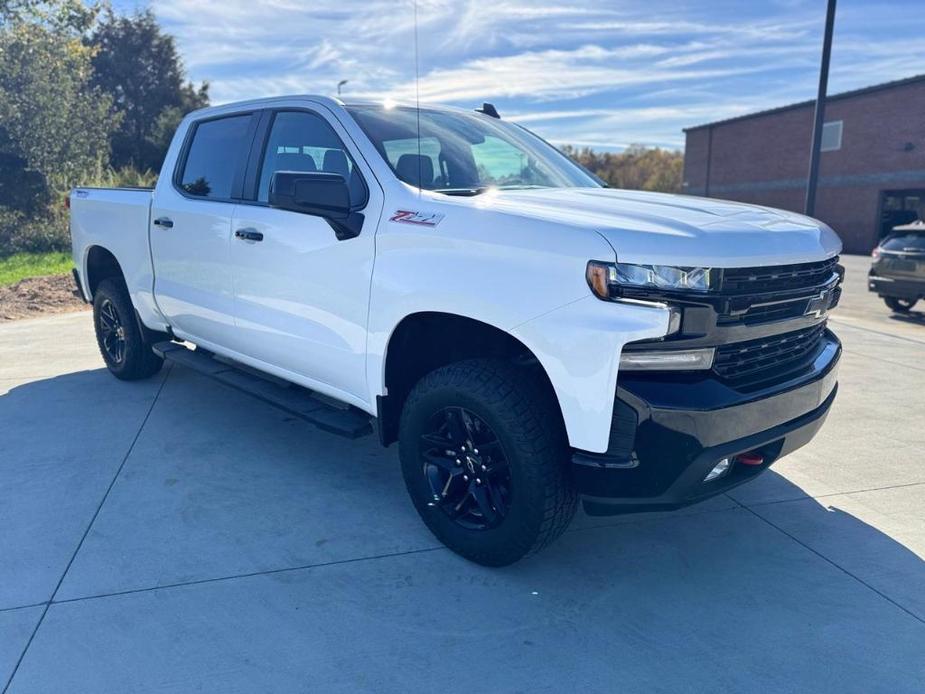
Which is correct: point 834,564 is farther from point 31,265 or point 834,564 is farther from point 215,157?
point 31,265

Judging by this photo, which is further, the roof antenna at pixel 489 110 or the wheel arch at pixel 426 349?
the roof antenna at pixel 489 110

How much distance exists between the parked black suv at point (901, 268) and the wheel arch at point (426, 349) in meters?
10.2

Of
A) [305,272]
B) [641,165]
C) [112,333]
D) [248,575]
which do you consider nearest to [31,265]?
[112,333]

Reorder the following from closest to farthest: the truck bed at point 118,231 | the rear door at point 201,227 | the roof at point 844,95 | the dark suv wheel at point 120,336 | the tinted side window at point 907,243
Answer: the rear door at point 201,227, the truck bed at point 118,231, the dark suv wheel at point 120,336, the tinted side window at point 907,243, the roof at point 844,95

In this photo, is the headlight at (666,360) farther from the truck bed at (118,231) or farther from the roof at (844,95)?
the roof at (844,95)

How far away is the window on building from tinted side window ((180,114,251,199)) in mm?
37740

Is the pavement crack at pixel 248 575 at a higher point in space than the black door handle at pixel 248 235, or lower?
lower

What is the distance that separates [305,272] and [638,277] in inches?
72.0

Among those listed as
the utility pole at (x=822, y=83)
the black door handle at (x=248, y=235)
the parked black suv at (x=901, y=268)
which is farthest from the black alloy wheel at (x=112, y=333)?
the parked black suv at (x=901, y=268)

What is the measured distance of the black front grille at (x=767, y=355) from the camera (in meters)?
2.77

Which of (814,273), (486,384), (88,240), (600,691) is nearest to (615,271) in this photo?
(486,384)

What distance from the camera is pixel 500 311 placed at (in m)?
2.86

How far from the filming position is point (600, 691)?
2.50 meters

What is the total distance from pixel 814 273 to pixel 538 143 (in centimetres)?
202
